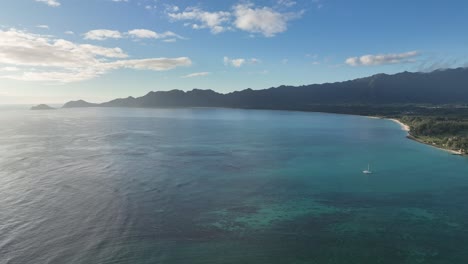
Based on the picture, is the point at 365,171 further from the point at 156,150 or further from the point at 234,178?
the point at 156,150

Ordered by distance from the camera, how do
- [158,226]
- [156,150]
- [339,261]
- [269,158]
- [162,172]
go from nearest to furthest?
[339,261], [158,226], [162,172], [269,158], [156,150]

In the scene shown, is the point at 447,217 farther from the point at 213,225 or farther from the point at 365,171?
the point at 213,225

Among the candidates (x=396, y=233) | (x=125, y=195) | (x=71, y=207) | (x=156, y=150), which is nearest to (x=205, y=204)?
(x=125, y=195)

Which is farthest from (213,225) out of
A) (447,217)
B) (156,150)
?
(156,150)

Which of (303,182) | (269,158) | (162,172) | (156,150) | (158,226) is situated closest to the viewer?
(158,226)

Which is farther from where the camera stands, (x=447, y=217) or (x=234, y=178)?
(x=234, y=178)

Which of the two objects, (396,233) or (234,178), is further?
(234,178)
